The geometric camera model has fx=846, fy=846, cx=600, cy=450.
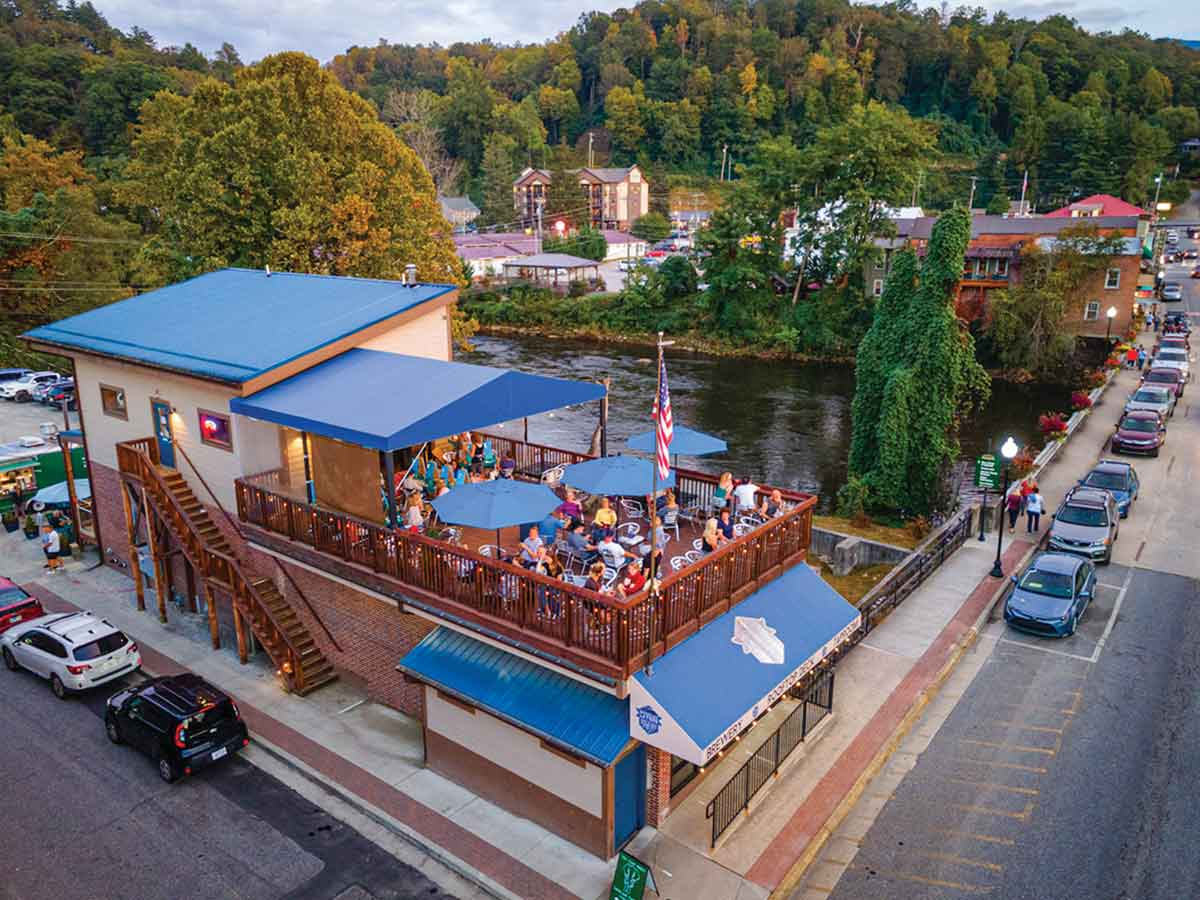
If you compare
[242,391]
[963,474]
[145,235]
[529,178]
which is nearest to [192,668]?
[242,391]

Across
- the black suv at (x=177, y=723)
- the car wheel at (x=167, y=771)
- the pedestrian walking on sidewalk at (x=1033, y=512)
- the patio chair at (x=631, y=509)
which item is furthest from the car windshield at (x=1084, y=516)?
the car wheel at (x=167, y=771)

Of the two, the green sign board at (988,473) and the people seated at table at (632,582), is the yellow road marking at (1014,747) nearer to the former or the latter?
the people seated at table at (632,582)

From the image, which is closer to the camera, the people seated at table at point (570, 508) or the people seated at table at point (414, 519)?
the people seated at table at point (414, 519)

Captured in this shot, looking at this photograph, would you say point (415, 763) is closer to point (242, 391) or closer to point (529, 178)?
point (242, 391)

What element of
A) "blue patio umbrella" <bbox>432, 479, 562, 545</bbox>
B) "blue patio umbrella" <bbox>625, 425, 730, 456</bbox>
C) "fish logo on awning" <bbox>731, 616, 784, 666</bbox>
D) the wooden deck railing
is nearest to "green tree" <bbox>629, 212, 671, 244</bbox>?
"blue patio umbrella" <bbox>625, 425, 730, 456</bbox>

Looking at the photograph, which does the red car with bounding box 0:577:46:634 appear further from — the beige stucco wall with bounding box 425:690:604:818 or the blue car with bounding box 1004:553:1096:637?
the blue car with bounding box 1004:553:1096:637

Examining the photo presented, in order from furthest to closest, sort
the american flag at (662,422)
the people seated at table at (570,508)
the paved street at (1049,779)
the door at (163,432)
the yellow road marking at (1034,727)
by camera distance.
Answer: the door at (163,432)
the people seated at table at (570,508)
the yellow road marking at (1034,727)
the paved street at (1049,779)
the american flag at (662,422)

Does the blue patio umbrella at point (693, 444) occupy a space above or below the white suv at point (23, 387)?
above
